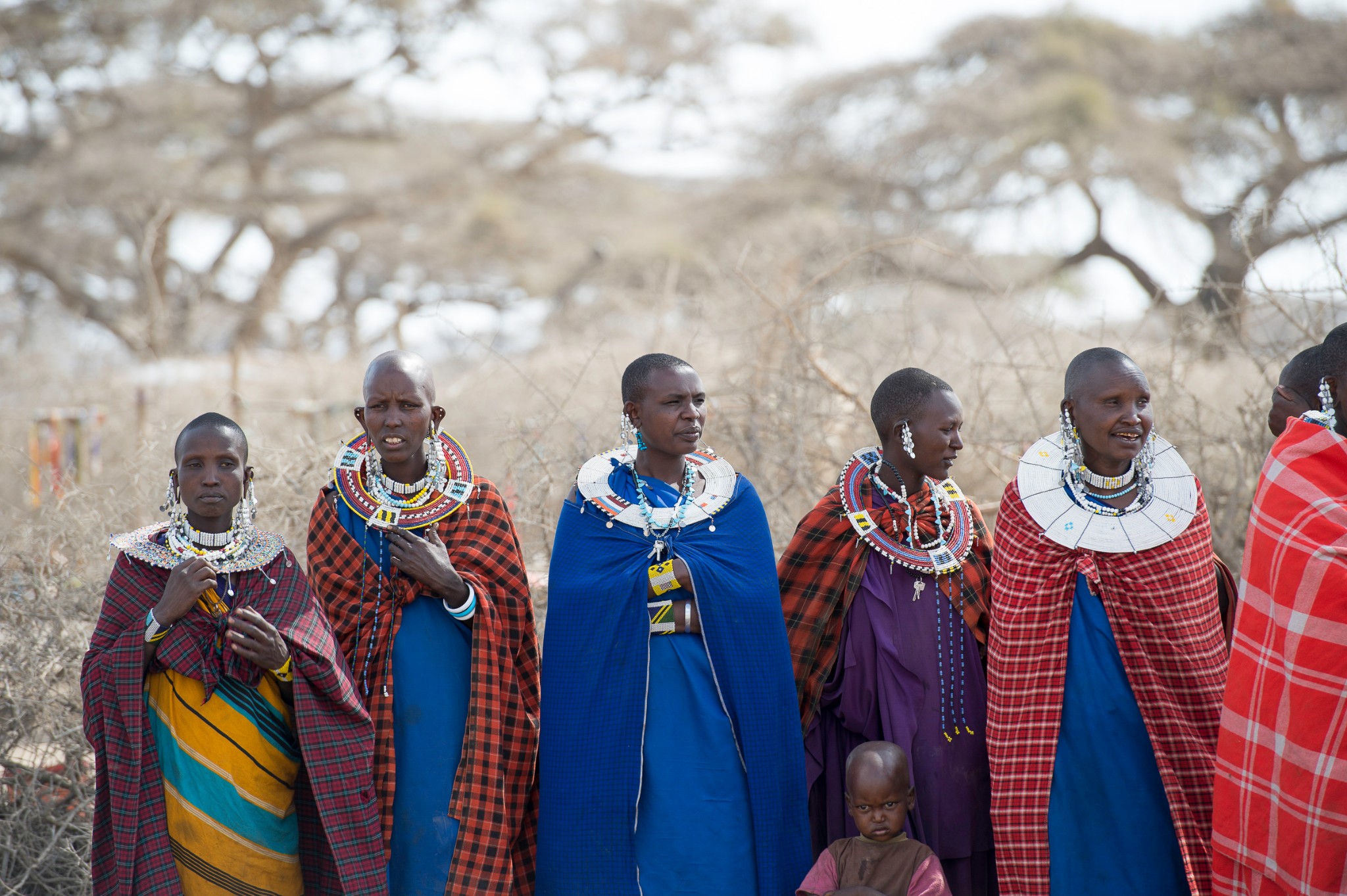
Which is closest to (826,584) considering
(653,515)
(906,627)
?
(906,627)

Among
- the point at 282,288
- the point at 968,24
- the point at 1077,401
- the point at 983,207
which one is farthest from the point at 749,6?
the point at 1077,401

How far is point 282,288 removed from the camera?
73.5ft

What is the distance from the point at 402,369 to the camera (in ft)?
12.0

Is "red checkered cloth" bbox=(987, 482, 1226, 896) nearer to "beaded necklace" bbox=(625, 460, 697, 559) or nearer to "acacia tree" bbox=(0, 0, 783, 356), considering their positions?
→ "beaded necklace" bbox=(625, 460, 697, 559)

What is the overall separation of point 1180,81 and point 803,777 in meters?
15.6

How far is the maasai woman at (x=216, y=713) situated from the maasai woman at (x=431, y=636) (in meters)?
0.14

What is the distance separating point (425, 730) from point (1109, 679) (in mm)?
1916

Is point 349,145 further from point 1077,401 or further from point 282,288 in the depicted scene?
point 1077,401

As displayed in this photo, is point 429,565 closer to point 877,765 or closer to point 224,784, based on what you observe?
point 224,784

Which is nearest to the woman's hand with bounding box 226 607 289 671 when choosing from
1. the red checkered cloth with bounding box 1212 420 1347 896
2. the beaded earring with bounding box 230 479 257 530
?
the beaded earring with bounding box 230 479 257 530

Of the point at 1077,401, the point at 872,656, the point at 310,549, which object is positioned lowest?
the point at 872,656

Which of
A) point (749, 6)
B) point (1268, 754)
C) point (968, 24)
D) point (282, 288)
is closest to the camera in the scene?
point (1268, 754)

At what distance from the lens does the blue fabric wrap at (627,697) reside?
3406 mm

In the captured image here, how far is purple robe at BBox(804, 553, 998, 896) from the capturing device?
3498 mm
